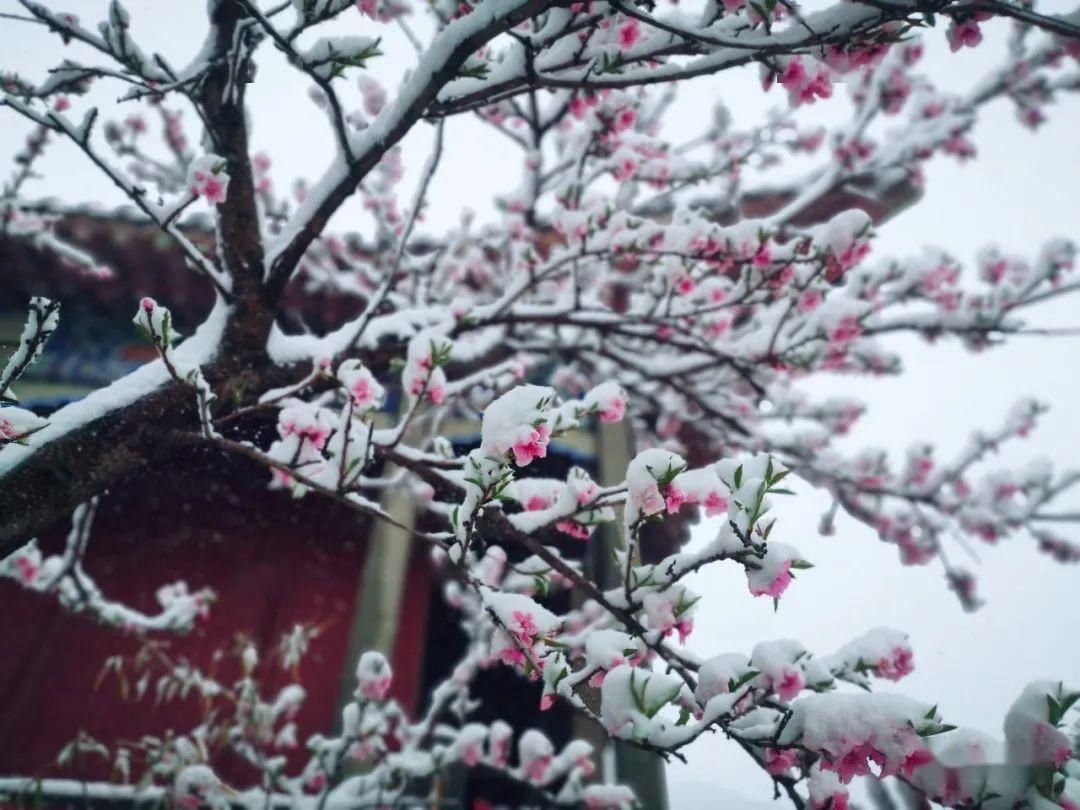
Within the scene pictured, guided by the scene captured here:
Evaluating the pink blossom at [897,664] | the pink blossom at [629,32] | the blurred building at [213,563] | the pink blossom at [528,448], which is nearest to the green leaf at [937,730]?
the pink blossom at [897,664]

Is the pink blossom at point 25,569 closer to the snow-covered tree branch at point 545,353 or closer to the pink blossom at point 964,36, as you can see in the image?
the snow-covered tree branch at point 545,353

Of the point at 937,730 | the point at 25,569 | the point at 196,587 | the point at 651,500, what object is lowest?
the point at 937,730

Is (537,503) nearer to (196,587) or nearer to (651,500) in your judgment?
(651,500)

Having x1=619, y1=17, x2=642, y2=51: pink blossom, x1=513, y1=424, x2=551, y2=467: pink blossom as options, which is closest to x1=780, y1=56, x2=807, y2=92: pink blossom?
x1=619, y1=17, x2=642, y2=51: pink blossom

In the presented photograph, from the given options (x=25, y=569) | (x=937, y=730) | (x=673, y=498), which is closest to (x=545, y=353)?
(x=673, y=498)

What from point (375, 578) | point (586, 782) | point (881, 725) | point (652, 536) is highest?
point (652, 536)

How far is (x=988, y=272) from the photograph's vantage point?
14.5ft

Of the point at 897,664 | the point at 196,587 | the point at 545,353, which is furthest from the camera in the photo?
the point at 196,587

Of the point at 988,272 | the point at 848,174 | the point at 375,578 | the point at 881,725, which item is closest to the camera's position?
the point at 881,725

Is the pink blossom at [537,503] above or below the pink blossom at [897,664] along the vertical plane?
above

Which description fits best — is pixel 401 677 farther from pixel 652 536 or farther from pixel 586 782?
pixel 652 536

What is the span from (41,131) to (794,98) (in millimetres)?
4529

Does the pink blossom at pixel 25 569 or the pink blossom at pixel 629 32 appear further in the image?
the pink blossom at pixel 25 569

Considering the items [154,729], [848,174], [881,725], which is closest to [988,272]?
[848,174]
